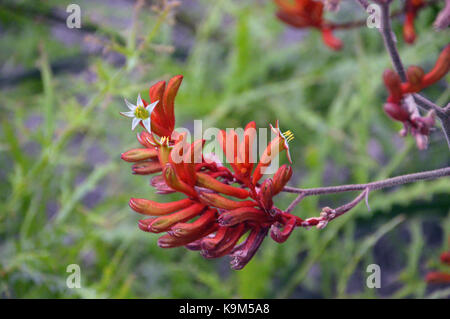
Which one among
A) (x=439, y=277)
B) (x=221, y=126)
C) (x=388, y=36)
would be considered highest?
(x=221, y=126)

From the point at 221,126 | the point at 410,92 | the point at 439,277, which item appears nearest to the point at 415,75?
the point at 410,92

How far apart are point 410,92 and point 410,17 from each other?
11.0 inches

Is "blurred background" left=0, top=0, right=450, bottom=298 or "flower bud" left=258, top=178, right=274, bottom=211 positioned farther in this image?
"blurred background" left=0, top=0, right=450, bottom=298

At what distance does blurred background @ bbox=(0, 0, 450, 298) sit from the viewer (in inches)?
27.3

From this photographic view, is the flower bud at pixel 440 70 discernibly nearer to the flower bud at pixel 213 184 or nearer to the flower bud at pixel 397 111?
the flower bud at pixel 397 111

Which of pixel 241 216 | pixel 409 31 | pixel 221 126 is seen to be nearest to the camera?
pixel 241 216

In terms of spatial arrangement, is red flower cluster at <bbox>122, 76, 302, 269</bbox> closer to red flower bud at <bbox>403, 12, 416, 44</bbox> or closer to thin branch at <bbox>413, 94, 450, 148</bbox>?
thin branch at <bbox>413, 94, 450, 148</bbox>

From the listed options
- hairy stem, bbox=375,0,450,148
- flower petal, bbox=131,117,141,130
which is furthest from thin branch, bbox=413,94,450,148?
flower petal, bbox=131,117,141,130

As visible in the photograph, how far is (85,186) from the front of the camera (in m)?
0.74

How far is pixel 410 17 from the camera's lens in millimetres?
562

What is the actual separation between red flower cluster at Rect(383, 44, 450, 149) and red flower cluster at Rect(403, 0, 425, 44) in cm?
22

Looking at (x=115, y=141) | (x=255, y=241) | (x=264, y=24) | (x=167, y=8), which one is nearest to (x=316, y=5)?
(x=167, y=8)

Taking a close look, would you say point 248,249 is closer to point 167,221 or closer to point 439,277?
point 167,221

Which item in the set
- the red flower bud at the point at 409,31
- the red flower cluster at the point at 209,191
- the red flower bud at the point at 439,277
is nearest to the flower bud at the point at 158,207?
the red flower cluster at the point at 209,191
